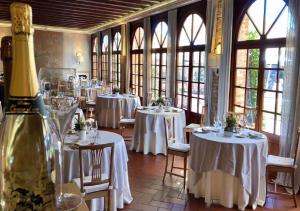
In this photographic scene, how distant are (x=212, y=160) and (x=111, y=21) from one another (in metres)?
9.14

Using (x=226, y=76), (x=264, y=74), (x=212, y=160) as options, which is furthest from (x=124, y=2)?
(x=212, y=160)

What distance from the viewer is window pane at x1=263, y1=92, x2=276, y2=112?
5137mm

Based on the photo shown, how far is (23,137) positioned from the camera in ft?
1.83

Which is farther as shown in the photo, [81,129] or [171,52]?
[171,52]

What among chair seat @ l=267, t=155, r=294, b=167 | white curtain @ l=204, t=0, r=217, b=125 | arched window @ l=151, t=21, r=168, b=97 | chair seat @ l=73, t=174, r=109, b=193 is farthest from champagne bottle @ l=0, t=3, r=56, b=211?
arched window @ l=151, t=21, r=168, b=97

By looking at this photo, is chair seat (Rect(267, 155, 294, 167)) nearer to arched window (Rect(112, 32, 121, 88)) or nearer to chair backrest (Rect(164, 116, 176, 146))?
chair backrest (Rect(164, 116, 176, 146))

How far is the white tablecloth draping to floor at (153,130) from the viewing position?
6078 millimetres

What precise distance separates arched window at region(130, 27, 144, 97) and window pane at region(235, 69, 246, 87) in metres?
4.65

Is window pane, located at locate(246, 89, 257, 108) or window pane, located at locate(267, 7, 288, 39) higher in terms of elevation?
window pane, located at locate(267, 7, 288, 39)

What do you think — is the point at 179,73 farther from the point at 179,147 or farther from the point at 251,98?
the point at 179,147

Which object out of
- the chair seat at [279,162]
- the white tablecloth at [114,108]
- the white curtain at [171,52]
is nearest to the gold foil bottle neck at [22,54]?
the chair seat at [279,162]

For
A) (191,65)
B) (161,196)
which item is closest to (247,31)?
(191,65)

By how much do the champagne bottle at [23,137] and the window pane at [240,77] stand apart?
5714 millimetres

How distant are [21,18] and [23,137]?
0.22 metres
